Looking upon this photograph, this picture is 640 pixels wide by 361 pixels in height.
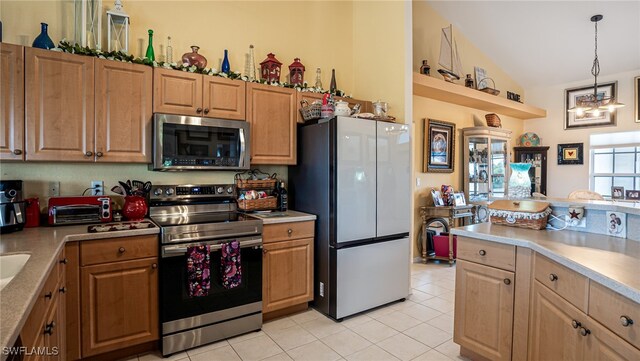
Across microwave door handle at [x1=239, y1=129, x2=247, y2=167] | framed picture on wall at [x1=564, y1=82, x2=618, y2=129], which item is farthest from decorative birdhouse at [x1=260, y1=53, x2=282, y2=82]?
framed picture on wall at [x1=564, y1=82, x2=618, y2=129]

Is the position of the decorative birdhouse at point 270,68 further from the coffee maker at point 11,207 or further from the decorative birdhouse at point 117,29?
the coffee maker at point 11,207

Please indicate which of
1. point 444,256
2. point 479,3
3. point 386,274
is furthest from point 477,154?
point 386,274

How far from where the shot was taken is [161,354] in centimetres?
221

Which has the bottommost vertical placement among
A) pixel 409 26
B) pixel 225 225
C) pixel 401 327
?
pixel 401 327

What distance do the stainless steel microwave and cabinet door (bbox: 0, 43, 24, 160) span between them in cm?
76

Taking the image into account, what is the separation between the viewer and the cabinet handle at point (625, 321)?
1069 millimetres

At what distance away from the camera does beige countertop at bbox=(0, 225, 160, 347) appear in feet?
2.79

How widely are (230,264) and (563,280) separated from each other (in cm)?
196

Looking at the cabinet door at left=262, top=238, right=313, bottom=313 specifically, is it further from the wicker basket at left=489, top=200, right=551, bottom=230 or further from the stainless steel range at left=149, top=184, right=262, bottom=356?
the wicker basket at left=489, top=200, right=551, bottom=230

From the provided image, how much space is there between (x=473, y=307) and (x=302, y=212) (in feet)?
5.24

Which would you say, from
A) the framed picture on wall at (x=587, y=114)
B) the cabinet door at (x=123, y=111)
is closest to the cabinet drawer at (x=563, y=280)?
the cabinet door at (x=123, y=111)

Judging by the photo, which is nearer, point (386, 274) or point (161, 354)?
point (161, 354)

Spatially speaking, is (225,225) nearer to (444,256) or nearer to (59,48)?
(59,48)

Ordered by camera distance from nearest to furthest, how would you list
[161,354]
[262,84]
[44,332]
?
[44,332]
[161,354]
[262,84]
